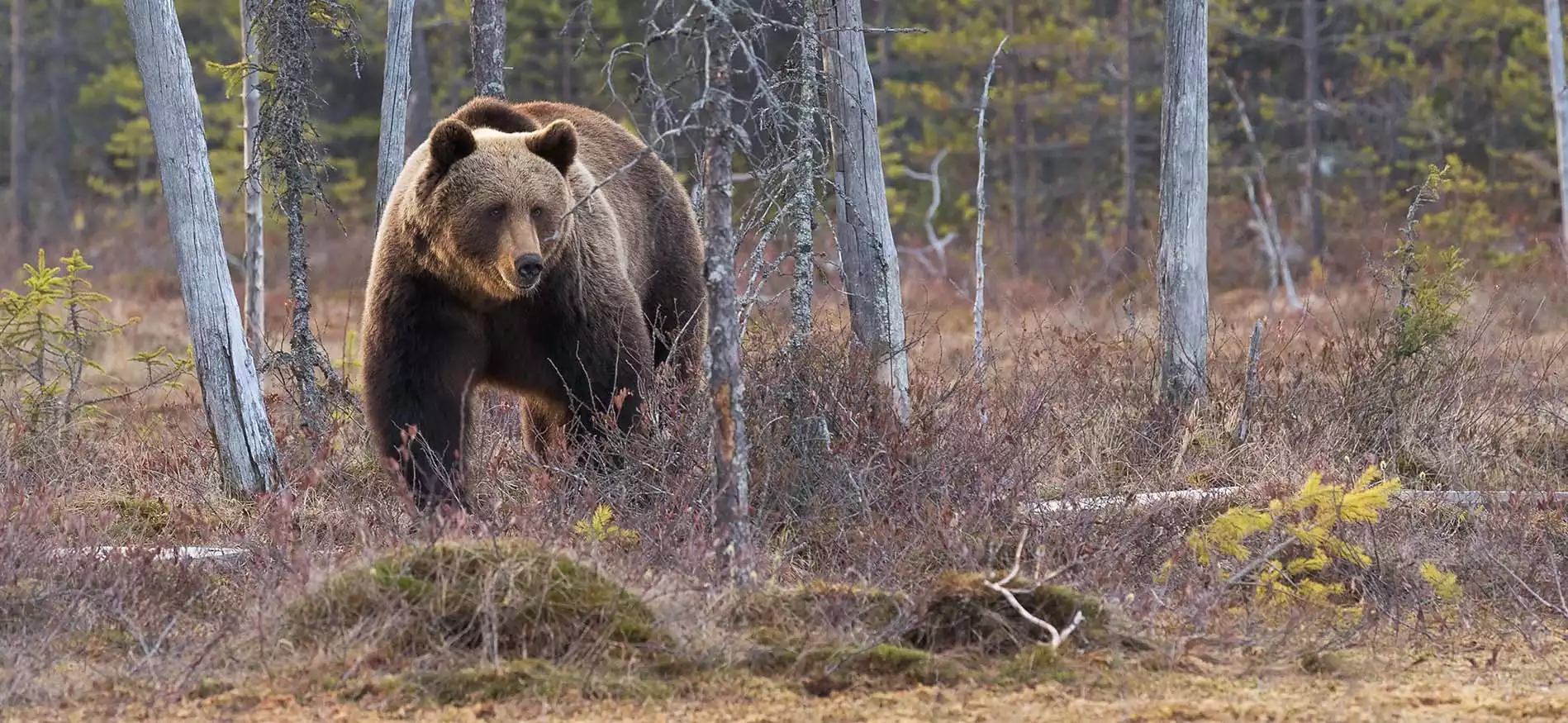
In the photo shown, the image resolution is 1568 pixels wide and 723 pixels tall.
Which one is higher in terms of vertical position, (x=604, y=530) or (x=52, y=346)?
(x=52, y=346)

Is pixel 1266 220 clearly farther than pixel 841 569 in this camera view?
Yes

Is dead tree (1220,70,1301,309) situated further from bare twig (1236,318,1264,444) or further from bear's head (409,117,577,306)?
bear's head (409,117,577,306)

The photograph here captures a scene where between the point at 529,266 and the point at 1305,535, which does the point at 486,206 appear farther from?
the point at 1305,535

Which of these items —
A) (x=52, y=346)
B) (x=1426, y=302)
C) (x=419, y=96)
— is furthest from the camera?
(x=419, y=96)

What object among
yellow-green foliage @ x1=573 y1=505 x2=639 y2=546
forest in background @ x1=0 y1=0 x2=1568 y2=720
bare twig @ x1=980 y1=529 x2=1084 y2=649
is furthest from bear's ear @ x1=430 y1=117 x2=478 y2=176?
bare twig @ x1=980 y1=529 x2=1084 y2=649

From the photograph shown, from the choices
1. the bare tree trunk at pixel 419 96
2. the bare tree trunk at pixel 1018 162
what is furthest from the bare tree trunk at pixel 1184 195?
the bare tree trunk at pixel 419 96

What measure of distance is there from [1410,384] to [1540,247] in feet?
53.7

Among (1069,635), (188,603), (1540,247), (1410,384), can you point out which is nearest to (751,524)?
(1069,635)

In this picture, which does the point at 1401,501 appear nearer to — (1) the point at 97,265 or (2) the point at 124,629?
(2) the point at 124,629

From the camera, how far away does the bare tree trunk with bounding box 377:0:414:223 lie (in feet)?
31.8

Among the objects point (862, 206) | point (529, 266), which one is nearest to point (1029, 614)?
point (529, 266)

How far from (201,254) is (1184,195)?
5853 millimetres

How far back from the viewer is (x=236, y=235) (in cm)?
3050

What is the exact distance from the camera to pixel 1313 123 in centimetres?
2625
